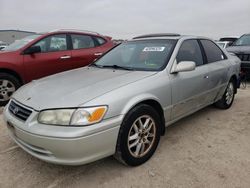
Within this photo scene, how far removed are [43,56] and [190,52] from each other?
323cm

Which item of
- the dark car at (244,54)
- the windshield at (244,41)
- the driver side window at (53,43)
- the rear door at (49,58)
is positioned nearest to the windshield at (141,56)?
the rear door at (49,58)

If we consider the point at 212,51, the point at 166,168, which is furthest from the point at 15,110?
the point at 212,51

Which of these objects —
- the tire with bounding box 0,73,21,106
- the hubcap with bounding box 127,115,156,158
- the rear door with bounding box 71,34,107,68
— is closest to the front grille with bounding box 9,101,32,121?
the hubcap with bounding box 127,115,156,158

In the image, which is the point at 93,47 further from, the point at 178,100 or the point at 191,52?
the point at 178,100

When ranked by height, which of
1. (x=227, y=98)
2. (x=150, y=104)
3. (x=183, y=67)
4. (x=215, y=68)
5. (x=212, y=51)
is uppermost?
(x=212, y=51)

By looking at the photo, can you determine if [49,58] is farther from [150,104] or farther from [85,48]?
[150,104]

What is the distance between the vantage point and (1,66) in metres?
4.83

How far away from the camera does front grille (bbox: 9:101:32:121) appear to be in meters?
2.42

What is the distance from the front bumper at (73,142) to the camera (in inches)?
83.9

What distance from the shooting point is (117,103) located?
2.36 m

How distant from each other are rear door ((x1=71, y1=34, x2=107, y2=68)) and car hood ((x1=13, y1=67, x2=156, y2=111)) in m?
2.57

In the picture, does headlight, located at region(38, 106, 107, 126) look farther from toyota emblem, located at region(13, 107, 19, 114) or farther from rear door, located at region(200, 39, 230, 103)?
rear door, located at region(200, 39, 230, 103)

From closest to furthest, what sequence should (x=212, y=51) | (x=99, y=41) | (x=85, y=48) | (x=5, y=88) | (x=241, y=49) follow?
(x=212, y=51)
(x=5, y=88)
(x=85, y=48)
(x=99, y=41)
(x=241, y=49)

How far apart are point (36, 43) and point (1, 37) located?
145 feet
